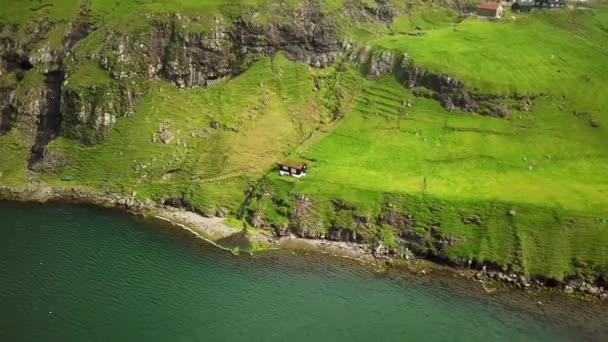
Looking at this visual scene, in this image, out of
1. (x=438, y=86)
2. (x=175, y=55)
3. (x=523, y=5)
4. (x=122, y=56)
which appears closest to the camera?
(x=122, y=56)

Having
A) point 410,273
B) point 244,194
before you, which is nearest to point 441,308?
point 410,273

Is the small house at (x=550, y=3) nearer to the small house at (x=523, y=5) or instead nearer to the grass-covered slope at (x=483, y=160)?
the small house at (x=523, y=5)

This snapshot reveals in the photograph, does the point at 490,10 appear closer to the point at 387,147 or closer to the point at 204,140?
Answer: the point at 387,147

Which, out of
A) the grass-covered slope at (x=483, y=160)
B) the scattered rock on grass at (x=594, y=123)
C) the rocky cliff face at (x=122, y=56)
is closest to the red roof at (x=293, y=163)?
the grass-covered slope at (x=483, y=160)

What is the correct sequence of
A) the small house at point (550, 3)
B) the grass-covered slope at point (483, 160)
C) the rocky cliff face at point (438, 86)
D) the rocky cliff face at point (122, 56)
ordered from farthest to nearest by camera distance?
the small house at point (550, 3) → the rocky cliff face at point (122, 56) → the rocky cliff face at point (438, 86) → the grass-covered slope at point (483, 160)

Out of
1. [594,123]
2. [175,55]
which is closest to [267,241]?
[175,55]

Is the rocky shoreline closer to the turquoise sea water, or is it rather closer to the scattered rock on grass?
the turquoise sea water

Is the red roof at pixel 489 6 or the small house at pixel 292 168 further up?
the red roof at pixel 489 6
